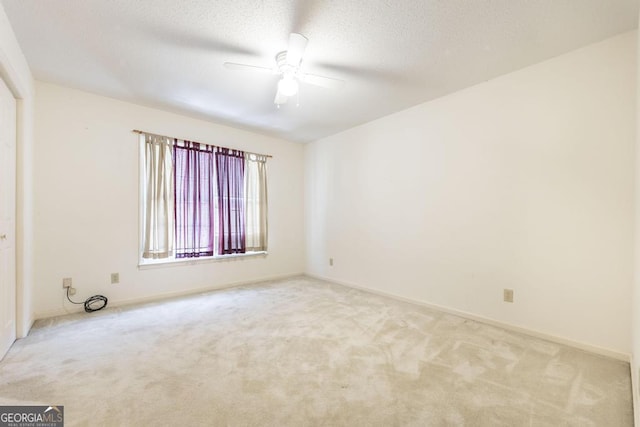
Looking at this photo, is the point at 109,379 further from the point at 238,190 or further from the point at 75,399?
the point at 238,190

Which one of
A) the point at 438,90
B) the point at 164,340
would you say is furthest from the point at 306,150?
the point at 164,340

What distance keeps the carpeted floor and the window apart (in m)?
1.08

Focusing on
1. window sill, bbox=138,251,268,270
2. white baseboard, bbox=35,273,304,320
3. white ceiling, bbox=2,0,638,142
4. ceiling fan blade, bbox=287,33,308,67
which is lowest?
white baseboard, bbox=35,273,304,320

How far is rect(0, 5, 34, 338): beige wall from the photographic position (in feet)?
7.29

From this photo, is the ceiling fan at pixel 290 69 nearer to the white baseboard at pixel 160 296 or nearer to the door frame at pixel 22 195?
the door frame at pixel 22 195

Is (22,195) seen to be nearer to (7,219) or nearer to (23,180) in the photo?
(23,180)

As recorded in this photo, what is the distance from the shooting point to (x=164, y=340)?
7.97 ft

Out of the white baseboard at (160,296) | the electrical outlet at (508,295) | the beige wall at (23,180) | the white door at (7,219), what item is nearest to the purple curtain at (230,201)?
the white baseboard at (160,296)

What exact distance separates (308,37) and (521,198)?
7.70ft

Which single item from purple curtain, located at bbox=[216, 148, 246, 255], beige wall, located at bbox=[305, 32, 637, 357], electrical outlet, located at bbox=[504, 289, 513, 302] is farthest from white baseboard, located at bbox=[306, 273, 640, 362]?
purple curtain, located at bbox=[216, 148, 246, 255]

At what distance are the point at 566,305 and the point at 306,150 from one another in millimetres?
4166

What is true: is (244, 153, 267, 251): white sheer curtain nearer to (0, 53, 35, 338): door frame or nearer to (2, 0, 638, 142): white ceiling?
(2, 0, 638, 142): white ceiling

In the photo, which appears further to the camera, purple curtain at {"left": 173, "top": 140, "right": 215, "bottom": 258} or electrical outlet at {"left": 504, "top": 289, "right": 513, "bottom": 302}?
purple curtain at {"left": 173, "top": 140, "right": 215, "bottom": 258}

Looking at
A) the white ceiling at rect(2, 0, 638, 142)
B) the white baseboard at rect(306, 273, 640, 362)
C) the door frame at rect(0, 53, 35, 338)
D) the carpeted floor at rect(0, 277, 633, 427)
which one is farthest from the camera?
the door frame at rect(0, 53, 35, 338)
